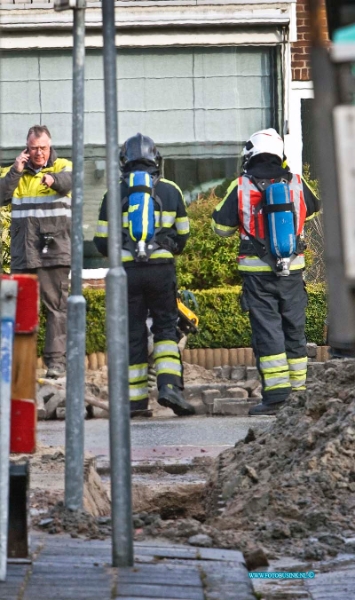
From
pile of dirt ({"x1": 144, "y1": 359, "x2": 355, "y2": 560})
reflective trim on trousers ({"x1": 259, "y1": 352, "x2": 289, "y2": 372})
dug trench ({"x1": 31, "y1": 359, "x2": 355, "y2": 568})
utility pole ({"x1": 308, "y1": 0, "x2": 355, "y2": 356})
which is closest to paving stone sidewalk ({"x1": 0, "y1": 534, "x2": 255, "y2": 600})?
dug trench ({"x1": 31, "y1": 359, "x2": 355, "y2": 568})

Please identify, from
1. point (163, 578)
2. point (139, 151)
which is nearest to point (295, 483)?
point (163, 578)

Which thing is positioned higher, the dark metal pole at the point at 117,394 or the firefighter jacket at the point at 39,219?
the firefighter jacket at the point at 39,219

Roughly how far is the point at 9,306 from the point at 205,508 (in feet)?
11.4

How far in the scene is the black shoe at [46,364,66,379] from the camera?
38.2 feet

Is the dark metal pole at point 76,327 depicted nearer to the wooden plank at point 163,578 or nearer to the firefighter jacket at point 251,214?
the wooden plank at point 163,578

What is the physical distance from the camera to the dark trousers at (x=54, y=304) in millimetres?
11945

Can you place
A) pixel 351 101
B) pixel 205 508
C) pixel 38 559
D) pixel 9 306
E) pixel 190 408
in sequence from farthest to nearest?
pixel 190 408, pixel 205 508, pixel 38 559, pixel 9 306, pixel 351 101

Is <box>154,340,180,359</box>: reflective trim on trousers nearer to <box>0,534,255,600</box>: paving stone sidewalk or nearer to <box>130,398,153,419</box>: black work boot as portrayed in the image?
<box>130,398,153,419</box>: black work boot

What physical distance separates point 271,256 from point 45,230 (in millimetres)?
2716

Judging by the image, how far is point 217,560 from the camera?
488 centimetres

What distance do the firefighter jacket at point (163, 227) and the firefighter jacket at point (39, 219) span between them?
1688mm

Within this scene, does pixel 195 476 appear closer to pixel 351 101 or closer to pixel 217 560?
pixel 217 560

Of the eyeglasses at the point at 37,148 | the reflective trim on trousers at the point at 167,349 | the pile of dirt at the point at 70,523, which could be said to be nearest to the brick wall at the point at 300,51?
the eyeglasses at the point at 37,148

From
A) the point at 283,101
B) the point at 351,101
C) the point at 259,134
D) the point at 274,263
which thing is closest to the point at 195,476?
the point at 274,263
